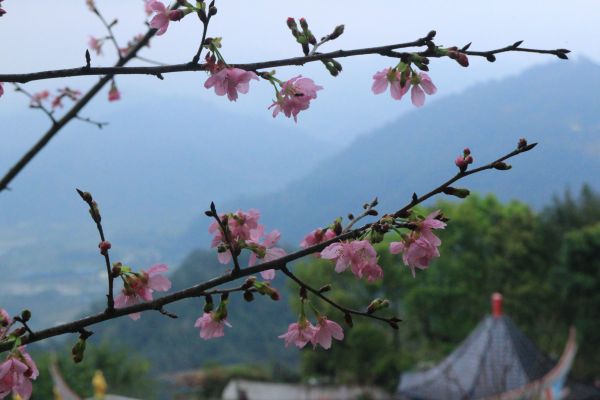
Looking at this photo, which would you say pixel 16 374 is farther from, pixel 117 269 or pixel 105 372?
pixel 105 372

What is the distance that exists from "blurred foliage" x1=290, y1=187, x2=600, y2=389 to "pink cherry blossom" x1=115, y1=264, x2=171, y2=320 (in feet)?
46.8

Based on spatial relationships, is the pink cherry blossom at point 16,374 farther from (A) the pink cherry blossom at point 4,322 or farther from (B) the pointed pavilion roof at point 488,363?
(B) the pointed pavilion roof at point 488,363

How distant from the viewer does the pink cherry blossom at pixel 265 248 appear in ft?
3.61

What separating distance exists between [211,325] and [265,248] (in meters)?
0.14

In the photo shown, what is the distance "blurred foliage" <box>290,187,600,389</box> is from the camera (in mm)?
15969

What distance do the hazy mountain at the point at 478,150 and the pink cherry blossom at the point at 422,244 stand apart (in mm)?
30991

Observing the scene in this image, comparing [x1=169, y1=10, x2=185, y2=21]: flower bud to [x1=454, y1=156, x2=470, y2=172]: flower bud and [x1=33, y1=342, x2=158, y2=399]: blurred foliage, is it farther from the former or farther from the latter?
[x1=33, y1=342, x2=158, y2=399]: blurred foliage

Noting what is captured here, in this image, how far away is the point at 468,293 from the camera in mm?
17234

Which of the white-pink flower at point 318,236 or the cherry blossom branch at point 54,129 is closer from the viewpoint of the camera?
the white-pink flower at point 318,236

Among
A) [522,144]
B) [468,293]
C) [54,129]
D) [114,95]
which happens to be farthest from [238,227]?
[468,293]

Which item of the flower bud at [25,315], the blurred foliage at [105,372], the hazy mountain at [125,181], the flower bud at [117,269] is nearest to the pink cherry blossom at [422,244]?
the flower bud at [117,269]

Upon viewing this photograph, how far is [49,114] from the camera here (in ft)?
5.72

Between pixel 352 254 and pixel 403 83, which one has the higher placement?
pixel 403 83

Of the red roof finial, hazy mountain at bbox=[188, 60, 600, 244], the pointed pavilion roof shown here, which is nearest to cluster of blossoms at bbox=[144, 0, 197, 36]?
the pointed pavilion roof
